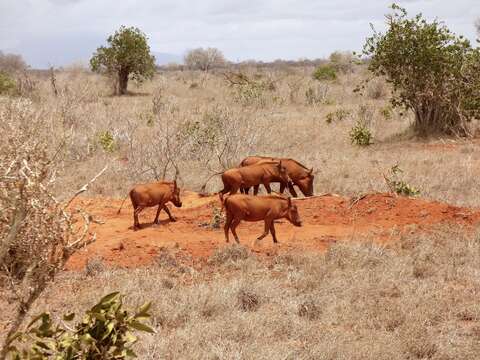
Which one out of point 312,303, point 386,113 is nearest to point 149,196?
point 312,303

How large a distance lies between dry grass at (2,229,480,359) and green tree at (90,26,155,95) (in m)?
26.5

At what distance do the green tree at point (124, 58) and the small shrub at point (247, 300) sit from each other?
27.7 metres

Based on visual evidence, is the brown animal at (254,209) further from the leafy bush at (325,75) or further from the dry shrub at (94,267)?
the leafy bush at (325,75)

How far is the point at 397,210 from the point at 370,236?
152 centimetres

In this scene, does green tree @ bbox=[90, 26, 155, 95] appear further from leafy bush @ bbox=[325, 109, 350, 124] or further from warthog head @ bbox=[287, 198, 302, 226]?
warthog head @ bbox=[287, 198, 302, 226]

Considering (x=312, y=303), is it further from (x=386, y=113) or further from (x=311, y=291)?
(x=386, y=113)

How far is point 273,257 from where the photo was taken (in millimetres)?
8258

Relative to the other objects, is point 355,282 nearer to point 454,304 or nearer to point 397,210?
point 454,304

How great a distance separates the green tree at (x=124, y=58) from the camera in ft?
107

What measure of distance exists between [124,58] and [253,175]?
23.3 m

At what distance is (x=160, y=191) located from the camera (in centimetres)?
1023

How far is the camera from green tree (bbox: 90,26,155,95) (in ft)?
107

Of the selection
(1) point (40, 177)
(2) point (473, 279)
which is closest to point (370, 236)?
(2) point (473, 279)

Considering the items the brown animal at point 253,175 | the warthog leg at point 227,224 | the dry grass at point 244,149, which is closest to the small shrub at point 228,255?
the warthog leg at point 227,224
